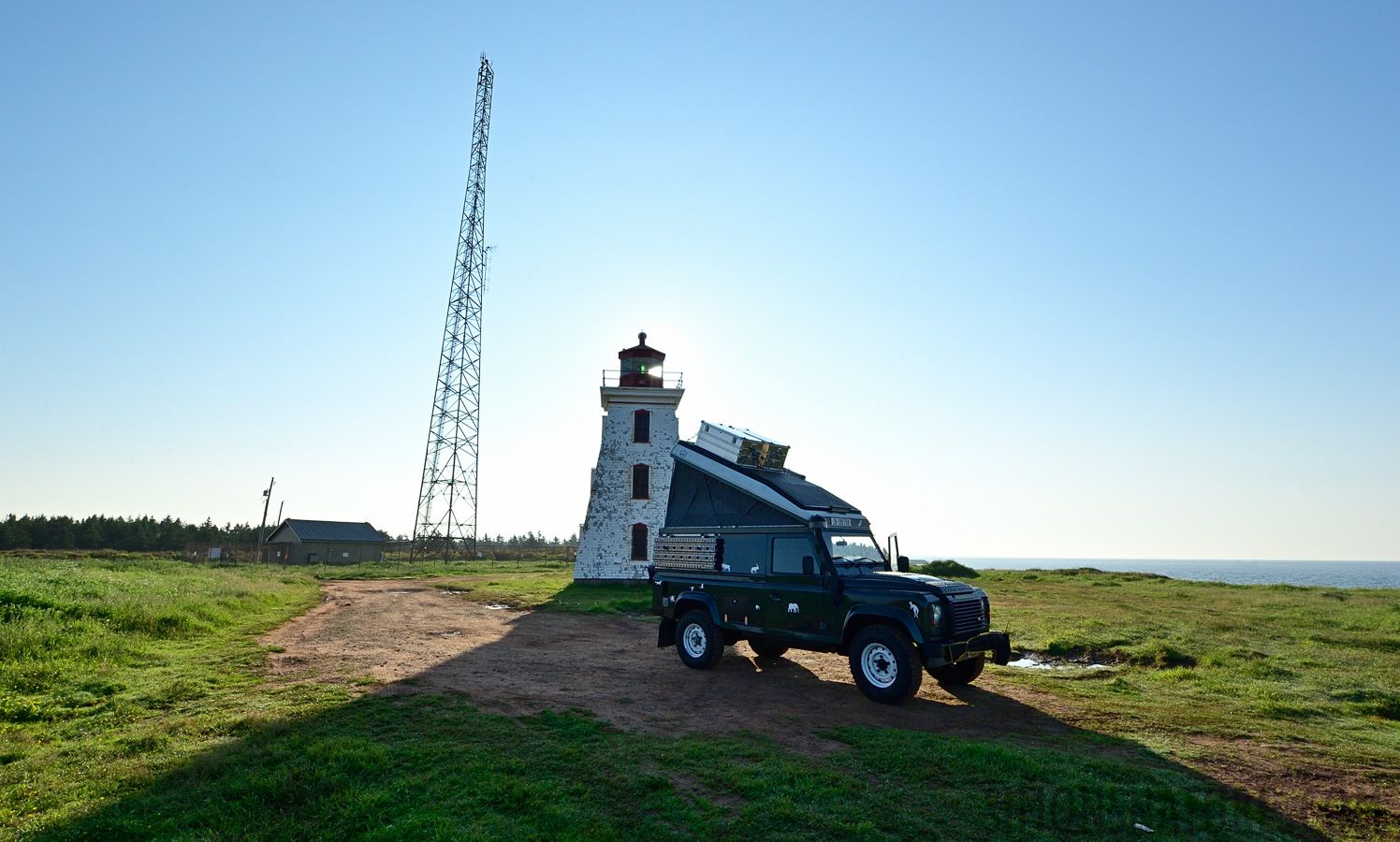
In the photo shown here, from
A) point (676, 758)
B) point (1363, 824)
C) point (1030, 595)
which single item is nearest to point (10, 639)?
point (676, 758)

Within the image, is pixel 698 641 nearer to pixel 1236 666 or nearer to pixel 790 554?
pixel 790 554

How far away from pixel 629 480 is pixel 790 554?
2037cm

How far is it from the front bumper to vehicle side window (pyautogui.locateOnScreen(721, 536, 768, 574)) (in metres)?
3.08

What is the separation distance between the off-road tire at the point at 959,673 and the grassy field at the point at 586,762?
118 cm

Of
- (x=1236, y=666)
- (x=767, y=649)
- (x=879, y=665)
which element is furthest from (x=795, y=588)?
(x=1236, y=666)

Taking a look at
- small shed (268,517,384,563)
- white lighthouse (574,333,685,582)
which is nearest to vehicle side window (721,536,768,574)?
white lighthouse (574,333,685,582)

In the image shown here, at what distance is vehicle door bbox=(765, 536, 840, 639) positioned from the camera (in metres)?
10.1

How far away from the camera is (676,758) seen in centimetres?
690

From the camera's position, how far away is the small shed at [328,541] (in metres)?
58.3

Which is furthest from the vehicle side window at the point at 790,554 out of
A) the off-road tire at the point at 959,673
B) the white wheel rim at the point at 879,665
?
the off-road tire at the point at 959,673

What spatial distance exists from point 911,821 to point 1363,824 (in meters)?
3.91

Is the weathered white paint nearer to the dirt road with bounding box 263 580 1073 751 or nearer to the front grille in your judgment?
the dirt road with bounding box 263 580 1073 751

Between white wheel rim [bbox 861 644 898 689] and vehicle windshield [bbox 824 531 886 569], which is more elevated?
vehicle windshield [bbox 824 531 886 569]

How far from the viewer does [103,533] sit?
76562 mm
